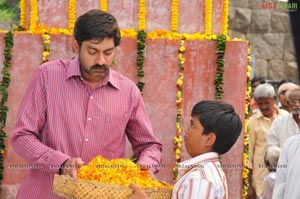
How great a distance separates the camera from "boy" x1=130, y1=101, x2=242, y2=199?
9.70 feet

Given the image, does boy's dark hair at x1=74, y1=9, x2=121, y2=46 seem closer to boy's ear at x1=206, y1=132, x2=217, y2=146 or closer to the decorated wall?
boy's ear at x1=206, y1=132, x2=217, y2=146

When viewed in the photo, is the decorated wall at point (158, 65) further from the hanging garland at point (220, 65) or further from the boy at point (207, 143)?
the boy at point (207, 143)

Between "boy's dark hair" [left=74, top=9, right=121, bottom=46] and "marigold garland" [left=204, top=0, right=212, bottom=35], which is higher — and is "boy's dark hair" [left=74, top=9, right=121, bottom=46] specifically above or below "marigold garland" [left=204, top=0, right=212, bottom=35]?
below

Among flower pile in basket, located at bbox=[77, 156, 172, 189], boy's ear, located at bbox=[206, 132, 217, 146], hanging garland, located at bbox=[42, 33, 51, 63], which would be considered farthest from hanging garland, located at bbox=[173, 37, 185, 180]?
boy's ear, located at bbox=[206, 132, 217, 146]

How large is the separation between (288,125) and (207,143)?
13.3 feet

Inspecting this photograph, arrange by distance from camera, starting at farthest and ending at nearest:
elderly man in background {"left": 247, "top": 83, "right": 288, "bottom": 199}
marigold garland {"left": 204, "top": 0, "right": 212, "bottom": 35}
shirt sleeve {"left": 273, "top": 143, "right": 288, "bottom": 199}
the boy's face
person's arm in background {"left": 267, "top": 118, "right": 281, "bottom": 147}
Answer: elderly man in background {"left": 247, "top": 83, "right": 288, "bottom": 199} < person's arm in background {"left": 267, "top": 118, "right": 281, "bottom": 147} < marigold garland {"left": 204, "top": 0, "right": 212, "bottom": 35} < shirt sleeve {"left": 273, "top": 143, "right": 288, "bottom": 199} < the boy's face

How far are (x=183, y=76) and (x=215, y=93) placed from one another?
37 cm

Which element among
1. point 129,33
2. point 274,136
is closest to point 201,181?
point 129,33

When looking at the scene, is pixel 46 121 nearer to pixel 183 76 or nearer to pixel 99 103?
pixel 99 103

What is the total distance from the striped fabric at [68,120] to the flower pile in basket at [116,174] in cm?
24

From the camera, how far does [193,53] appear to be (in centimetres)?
676

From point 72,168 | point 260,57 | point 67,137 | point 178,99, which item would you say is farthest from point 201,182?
point 260,57

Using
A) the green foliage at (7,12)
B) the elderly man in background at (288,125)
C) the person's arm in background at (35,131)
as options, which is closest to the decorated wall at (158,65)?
the elderly man in background at (288,125)

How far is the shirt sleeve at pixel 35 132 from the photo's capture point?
3.32m
